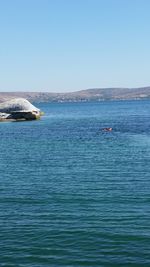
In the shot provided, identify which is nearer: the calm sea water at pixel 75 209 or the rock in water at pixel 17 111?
the calm sea water at pixel 75 209

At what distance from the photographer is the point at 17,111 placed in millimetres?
120812

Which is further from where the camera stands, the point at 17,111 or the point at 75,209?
the point at 17,111

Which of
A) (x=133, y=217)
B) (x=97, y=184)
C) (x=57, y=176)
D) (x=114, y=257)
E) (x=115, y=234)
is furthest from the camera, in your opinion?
(x=57, y=176)

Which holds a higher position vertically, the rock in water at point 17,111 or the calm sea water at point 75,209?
the rock in water at point 17,111

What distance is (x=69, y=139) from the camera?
73688mm

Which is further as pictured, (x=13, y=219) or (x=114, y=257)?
(x=13, y=219)

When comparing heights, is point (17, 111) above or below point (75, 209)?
above

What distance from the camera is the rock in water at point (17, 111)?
11969cm

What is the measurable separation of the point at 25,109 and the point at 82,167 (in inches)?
2998

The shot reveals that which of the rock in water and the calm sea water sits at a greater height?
the rock in water

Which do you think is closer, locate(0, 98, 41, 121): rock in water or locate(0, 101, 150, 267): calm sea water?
locate(0, 101, 150, 267): calm sea water

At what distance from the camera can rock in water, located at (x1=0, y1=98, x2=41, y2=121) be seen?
120m

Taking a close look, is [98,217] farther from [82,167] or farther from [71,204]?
[82,167]

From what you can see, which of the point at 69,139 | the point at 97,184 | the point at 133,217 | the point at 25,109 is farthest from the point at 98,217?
the point at 25,109
